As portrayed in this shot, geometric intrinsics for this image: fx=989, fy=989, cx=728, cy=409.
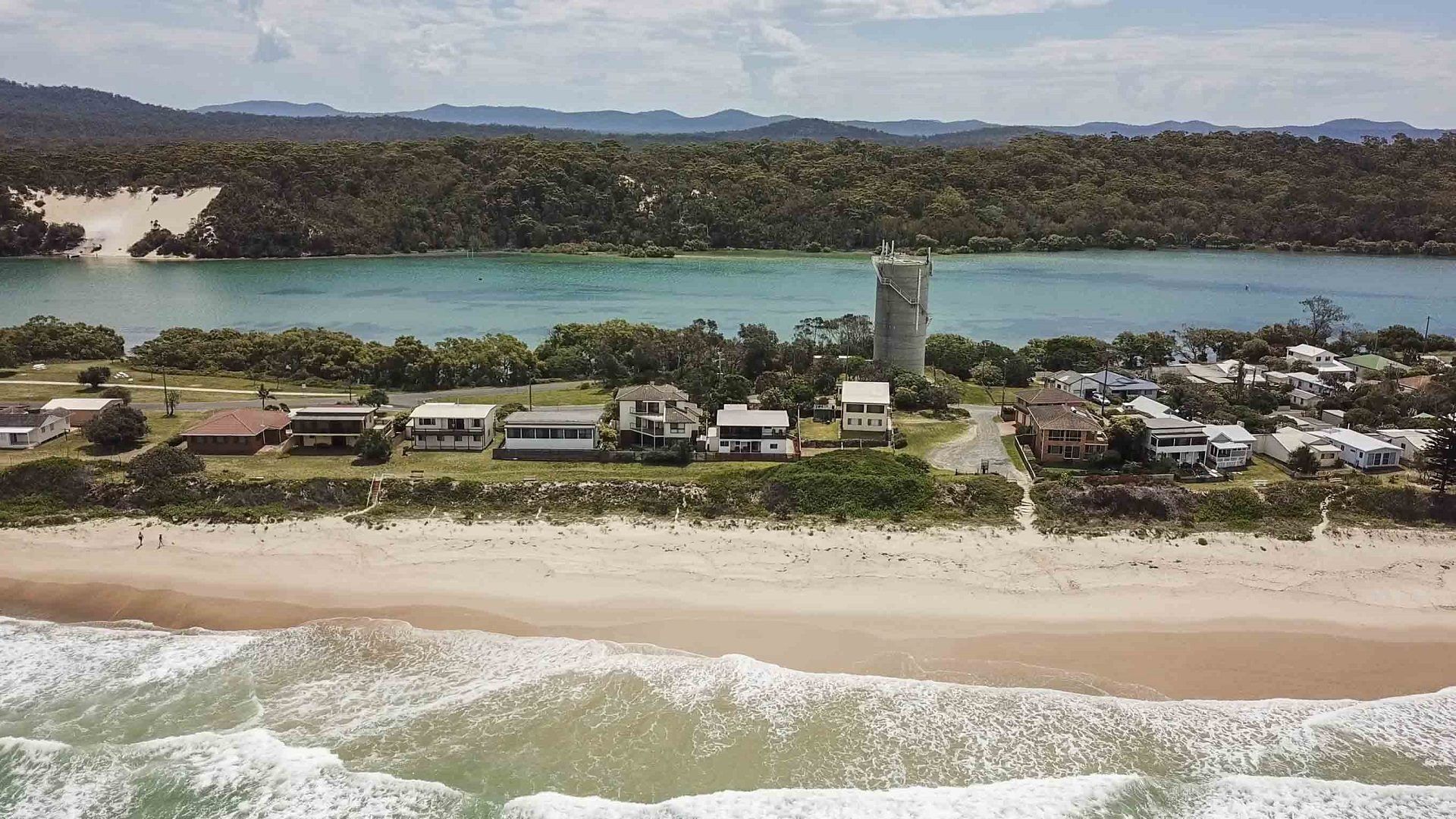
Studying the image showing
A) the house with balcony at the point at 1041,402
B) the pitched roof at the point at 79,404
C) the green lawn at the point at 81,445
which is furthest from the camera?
the pitched roof at the point at 79,404

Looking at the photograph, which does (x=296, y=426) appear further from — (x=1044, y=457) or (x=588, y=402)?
(x=1044, y=457)

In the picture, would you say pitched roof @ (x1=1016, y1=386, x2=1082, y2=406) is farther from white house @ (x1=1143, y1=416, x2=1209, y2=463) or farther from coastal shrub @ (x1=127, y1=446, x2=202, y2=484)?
coastal shrub @ (x1=127, y1=446, x2=202, y2=484)

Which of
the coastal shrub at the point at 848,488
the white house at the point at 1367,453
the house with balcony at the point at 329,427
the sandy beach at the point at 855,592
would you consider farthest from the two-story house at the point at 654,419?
the white house at the point at 1367,453

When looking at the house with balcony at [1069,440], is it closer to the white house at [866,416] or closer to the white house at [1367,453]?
the white house at [866,416]

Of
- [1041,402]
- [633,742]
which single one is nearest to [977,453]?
[1041,402]

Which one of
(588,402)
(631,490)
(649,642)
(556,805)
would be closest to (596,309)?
(588,402)

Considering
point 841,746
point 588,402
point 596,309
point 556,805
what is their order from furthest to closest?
1. point 596,309
2. point 588,402
3. point 841,746
4. point 556,805

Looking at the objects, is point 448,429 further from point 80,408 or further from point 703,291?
point 703,291
